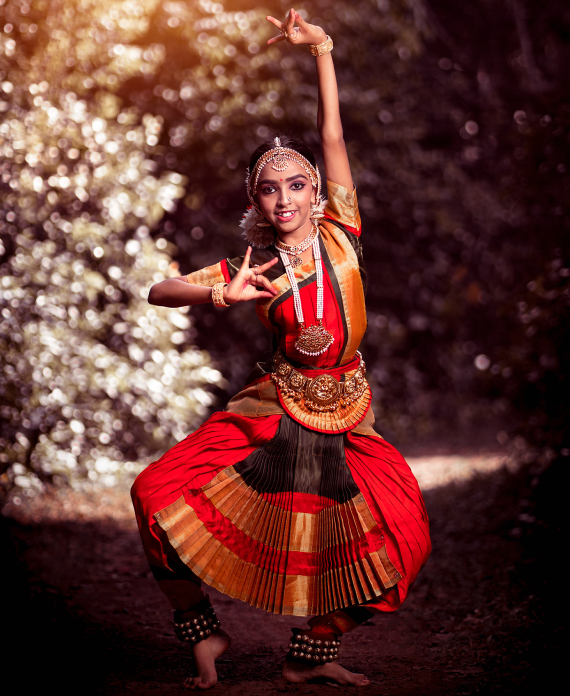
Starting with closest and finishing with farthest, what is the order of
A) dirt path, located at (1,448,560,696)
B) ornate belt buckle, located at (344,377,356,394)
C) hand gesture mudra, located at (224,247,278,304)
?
hand gesture mudra, located at (224,247,278,304), ornate belt buckle, located at (344,377,356,394), dirt path, located at (1,448,560,696)

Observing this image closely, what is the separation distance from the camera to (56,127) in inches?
220

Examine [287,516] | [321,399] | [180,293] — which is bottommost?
[287,516]

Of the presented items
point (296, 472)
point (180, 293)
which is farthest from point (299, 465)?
point (180, 293)

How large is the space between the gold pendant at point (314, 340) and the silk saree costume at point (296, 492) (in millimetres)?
30

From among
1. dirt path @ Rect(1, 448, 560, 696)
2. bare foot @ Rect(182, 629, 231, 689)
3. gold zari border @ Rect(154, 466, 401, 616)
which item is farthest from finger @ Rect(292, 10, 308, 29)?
dirt path @ Rect(1, 448, 560, 696)

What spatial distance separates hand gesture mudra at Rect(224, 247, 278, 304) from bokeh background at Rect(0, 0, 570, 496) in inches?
91.2

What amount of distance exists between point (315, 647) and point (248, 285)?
138cm

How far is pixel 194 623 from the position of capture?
281 centimetres

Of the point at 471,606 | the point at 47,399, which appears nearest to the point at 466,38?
the point at 47,399

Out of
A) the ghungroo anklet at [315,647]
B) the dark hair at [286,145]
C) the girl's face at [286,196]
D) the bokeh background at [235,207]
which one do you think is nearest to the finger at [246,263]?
the girl's face at [286,196]

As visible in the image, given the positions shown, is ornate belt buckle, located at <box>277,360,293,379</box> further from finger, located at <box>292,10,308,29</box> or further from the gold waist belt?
finger, located at <box>292,10,308,29</box>

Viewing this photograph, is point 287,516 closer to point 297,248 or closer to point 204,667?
point 204,667

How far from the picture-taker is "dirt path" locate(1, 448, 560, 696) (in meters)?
3.03

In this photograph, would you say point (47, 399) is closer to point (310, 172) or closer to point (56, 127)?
point (56, 127)
